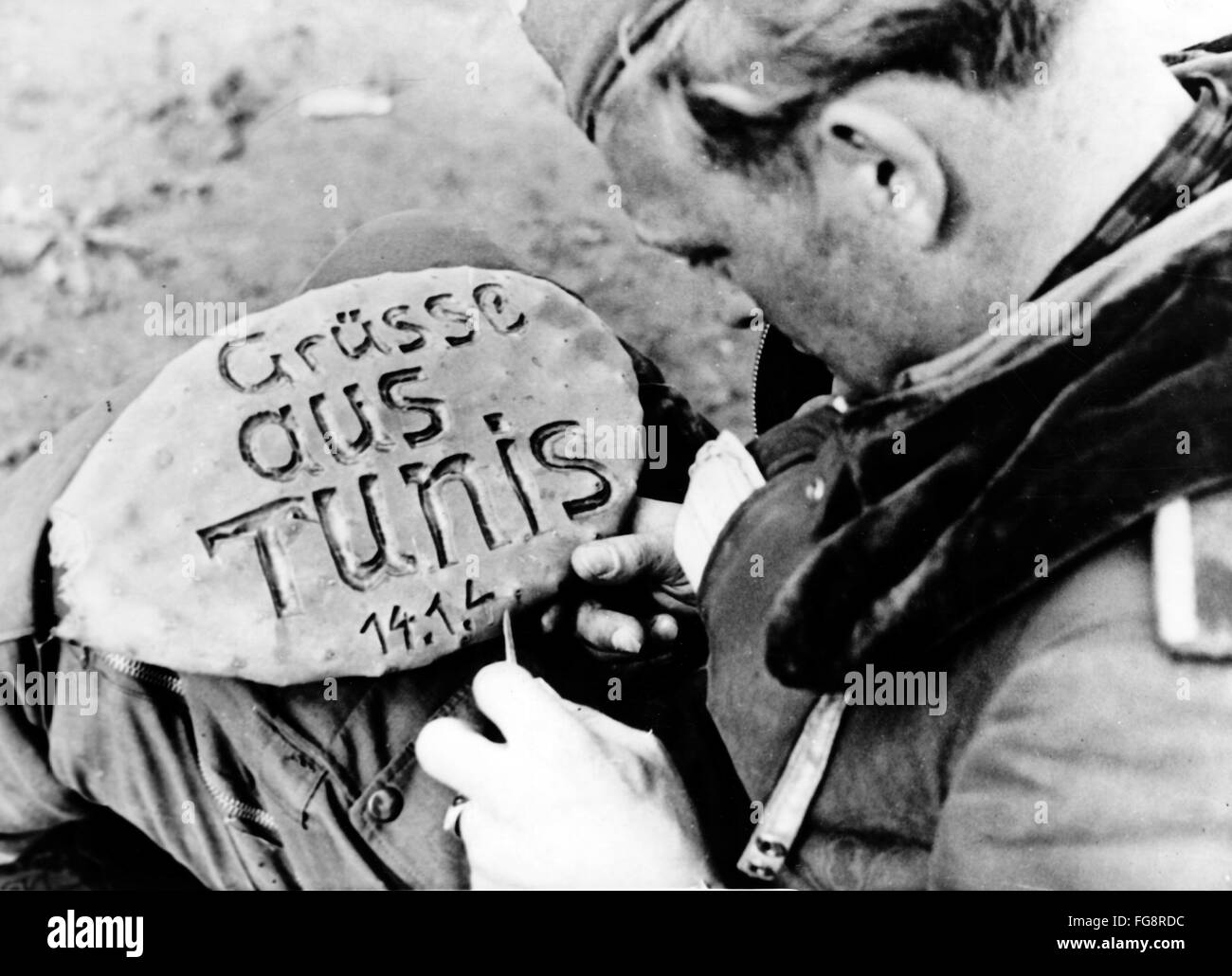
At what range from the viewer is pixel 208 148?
49.0 inches

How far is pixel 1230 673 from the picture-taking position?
1095 mm

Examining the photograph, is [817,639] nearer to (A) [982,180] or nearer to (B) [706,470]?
(B) [706,470]

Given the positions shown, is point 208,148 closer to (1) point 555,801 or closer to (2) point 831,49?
(2) point 831,49

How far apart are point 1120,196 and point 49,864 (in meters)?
1.22

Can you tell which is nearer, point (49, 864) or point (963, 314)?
point (963, 314)

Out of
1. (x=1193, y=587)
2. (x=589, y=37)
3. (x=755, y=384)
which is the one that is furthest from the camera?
(x=755, y=384)

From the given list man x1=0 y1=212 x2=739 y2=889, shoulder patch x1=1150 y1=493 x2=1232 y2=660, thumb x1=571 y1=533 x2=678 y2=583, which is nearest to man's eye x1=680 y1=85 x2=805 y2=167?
man x1=0 y1=212 x2=739 y2=889

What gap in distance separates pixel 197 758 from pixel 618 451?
1.64 feet

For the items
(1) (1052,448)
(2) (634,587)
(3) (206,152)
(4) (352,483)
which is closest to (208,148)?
(3) (206,152)

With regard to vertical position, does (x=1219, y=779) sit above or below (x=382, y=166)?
below
